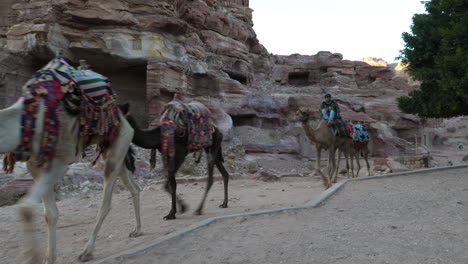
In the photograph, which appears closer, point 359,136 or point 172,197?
point 172,197

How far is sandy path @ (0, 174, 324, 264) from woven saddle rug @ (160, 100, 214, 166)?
130 centimetres

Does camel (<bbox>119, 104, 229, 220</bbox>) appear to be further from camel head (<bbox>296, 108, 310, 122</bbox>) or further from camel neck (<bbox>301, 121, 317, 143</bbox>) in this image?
camel neck (<bbox>301, 121, 317, 143</bbox>)

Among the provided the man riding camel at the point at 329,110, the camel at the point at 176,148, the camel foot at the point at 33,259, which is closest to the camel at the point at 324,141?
the man riding camel at the point at 329,110

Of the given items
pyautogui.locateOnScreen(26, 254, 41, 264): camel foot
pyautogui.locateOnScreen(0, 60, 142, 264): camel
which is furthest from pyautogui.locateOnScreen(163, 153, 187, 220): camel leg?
pyautogui.locateOnScreen(26, 254, 41, 264): camel foot

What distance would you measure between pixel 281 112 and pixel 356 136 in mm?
11476

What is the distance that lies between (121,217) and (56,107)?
3503 millimetres

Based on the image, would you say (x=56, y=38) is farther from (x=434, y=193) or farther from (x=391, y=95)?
(x=391, y=95)

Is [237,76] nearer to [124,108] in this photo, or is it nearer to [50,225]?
[124,108]

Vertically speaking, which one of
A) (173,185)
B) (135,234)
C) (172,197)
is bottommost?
(135,234)

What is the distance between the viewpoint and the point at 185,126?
19.4 feet

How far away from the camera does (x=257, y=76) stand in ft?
128

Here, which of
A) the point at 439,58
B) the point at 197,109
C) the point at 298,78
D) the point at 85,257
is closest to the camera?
the point at 85,257

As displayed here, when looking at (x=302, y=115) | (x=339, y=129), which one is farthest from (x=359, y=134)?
(x=302, y=115)

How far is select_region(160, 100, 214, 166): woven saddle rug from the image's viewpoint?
5.53 meters
